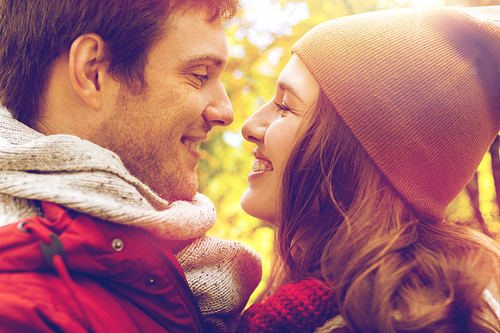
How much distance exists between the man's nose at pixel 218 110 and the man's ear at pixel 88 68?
1.97 feet

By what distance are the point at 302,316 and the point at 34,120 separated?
164cm

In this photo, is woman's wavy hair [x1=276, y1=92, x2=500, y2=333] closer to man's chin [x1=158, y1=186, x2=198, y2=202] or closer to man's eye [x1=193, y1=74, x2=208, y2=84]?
man's chin [x1=158, y1=186, x2=198, y2=202]

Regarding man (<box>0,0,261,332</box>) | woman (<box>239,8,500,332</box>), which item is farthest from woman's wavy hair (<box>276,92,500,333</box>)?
man (<box>0,0,261,332</box>)

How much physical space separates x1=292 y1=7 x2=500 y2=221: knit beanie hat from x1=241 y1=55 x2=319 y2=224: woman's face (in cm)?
11

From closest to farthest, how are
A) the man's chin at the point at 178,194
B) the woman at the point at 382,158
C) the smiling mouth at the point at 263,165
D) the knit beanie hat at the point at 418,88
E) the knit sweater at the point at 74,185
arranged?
1. the knit sweater at the point at 74,185
2. the woman at the point at 382,158
3. the knit beanie hat at the point at 418,88
4. the man's chin at the point at 178,194
5. the smiling mouth at the point at 263,165

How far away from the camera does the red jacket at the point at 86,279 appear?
106 cm

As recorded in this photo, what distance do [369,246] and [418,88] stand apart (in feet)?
2.61

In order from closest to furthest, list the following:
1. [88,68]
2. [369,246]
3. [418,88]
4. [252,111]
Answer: [369,246] → [418,88] → [88,68] → [252,111]

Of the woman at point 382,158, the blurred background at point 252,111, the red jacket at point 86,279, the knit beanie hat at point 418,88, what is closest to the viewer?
the red jacket at point 86,279

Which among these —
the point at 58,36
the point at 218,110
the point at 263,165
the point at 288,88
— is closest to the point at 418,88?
the point at 288,88

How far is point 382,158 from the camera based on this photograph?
5.31 ft

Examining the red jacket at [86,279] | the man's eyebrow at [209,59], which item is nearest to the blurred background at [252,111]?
the man's eyebrow at [209,59]

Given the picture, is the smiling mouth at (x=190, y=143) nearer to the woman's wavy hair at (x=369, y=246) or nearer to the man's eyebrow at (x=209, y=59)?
the man's eyebrow at (x=209, y=59)

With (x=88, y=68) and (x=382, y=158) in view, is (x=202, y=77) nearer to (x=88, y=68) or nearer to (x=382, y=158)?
(x=88, y=68)
